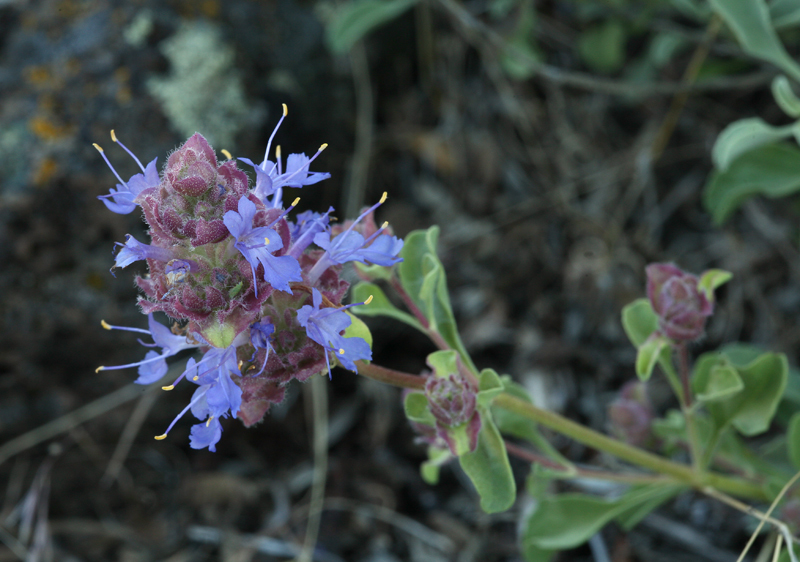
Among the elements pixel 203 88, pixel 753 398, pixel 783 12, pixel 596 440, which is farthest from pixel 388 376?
pixel 783 12

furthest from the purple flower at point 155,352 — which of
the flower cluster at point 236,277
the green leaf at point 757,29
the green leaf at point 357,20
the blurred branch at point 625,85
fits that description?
the blurred branch at point 625,85

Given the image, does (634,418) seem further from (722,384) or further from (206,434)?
(206,434)

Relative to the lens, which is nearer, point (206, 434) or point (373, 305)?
point (206, 434)

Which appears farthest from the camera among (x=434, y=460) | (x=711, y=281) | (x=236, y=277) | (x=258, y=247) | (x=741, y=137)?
(x=741, y=137)

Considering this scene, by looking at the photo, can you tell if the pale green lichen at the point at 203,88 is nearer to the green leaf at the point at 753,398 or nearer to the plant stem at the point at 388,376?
the plant stem at the point at 388,376

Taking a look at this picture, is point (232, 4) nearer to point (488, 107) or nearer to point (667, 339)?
point (488, 107)

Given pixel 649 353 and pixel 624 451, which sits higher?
pixel 649 353
